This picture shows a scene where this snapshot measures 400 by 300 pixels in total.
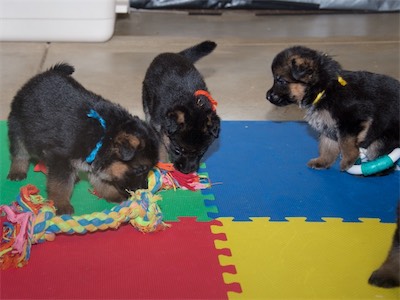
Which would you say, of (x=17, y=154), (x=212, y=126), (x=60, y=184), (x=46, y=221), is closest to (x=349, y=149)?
(x=212, y=126)

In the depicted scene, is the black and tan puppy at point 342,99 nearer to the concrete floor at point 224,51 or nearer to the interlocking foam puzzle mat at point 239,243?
the interlocking foam puzzle mat at point 239,243

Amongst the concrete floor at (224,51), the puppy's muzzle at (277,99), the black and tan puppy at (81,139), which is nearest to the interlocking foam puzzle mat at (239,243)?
the black and tan puppy at (81,139)

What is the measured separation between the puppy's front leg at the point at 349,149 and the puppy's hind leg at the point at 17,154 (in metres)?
2.32

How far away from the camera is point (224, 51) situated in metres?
7.30

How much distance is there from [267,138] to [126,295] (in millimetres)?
2363

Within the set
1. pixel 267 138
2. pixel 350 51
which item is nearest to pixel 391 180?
pixel 267 138

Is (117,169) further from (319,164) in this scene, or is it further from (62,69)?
(319,164)

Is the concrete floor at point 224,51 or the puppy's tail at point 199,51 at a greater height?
the puppy's tail at point 199,51

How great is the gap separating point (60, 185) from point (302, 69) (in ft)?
6.44

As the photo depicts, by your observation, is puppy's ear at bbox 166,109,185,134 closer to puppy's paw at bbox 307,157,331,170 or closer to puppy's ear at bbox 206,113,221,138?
puppy's ear at bbox 206,113,221,138

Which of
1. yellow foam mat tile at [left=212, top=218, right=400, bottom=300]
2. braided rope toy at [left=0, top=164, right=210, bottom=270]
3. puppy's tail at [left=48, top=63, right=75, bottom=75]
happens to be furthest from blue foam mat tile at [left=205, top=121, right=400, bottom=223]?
puppy's tail at [left=48, top=63, right=75, bottom=75]

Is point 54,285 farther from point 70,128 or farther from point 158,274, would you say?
point 70,128

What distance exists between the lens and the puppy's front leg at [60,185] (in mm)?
3844

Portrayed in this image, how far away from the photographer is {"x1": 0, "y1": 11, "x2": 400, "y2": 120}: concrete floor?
6.04m
